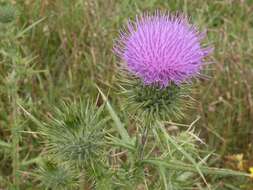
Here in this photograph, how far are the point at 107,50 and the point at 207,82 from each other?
0.89 m

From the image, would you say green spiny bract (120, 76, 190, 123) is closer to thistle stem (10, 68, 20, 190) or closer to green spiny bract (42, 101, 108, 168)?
green spiny bract (42, 101, 108, 168)

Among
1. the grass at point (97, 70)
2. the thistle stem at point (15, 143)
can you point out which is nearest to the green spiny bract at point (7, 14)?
the grass at point (97, 70)

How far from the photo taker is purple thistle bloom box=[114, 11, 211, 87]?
2.08 metres

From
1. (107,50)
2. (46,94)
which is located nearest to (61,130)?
(46,94)

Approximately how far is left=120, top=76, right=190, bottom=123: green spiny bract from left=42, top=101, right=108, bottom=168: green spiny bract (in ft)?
0.64

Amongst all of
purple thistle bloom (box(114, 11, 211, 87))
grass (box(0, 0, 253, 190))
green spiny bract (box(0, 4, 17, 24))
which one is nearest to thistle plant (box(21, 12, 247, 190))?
purple thistle bloom (box(114, 11, 211, 87))

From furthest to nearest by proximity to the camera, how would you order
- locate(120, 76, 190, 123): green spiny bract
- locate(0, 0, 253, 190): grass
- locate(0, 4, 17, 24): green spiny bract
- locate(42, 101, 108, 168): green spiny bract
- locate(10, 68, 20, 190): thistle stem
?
locate(0, 0, 253, 190): grass
locate(0, 4, 17, 24): green spiny bract
locate(10, 68, 20, 190): thistle stem
locate(120, 76, 190, 123): green spiny bract
locate(42, 101, 108, 168): green spiny bract

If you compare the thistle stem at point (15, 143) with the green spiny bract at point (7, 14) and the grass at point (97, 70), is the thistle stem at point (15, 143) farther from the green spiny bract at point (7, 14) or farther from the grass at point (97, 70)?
the green spiny bract at point (7, 14)

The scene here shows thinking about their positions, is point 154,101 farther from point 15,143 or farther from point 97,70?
point 97,70

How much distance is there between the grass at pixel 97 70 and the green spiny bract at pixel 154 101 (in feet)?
3.12

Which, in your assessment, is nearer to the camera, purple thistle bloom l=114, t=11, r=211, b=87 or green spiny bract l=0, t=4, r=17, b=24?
purple thistle bloom l=114, t=11, r=211, b=87

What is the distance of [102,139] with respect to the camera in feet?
6.87

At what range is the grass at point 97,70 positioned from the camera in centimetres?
333

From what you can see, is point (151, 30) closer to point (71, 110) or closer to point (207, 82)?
point (71, 110)
